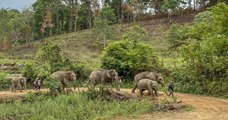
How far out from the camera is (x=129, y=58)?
33625mm

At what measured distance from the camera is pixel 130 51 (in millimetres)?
33719

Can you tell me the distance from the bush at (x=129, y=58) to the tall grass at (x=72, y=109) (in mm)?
9980

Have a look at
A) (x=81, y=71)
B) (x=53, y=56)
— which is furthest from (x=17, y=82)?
(x=81, y=71)

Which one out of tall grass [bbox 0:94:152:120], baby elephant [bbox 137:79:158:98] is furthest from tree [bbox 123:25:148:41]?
tall grass [bbox 0:94:152:120]

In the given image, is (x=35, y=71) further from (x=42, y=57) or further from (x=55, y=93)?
(x=55, y=93)

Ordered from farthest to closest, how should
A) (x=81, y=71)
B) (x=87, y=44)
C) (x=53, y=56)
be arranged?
(x=87, y=44) → (x=53, y=56) → (x=81, y=71)

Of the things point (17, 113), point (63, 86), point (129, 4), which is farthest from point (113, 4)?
point (17, 113)

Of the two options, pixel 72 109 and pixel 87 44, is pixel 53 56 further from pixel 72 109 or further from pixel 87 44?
pixel 87 44

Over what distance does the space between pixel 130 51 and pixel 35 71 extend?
7.93 m

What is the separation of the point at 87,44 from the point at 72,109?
4103 cm

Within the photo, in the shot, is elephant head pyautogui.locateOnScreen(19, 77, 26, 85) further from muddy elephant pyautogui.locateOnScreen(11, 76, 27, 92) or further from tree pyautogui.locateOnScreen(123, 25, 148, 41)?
tree pyautogui.locateOnScreen(123, 25, 148, 41)

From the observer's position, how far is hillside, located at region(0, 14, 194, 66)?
5457cm

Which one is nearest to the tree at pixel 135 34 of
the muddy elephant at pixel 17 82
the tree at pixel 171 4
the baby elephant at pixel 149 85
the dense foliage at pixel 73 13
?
the muddy elephant at pixel 17 82

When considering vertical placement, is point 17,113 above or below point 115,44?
below
